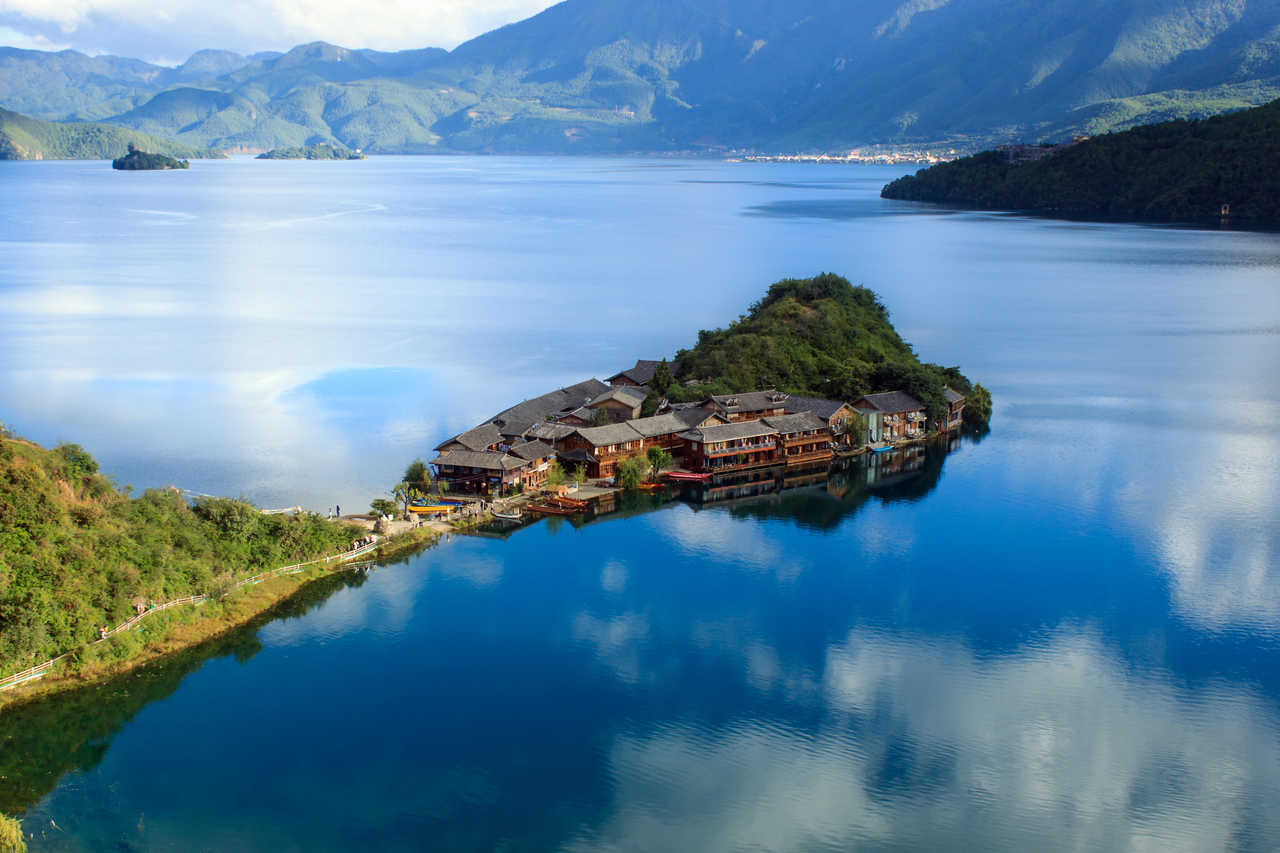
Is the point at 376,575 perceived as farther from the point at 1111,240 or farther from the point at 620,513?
the point at 1111,240

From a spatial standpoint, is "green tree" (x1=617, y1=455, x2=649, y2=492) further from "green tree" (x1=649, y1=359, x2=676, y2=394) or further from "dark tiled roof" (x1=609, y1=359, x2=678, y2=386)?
"dark tiled roof" (x1=609, y1=359, x2=678, y2=386)

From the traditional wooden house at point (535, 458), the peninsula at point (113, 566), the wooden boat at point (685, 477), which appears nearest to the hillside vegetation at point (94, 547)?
the peninsula at point (113, 566)

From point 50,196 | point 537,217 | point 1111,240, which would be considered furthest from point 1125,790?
point 50,196

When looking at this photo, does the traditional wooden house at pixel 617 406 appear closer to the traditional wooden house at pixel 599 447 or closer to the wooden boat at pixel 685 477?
the traditional wooden house at pixel 599 447

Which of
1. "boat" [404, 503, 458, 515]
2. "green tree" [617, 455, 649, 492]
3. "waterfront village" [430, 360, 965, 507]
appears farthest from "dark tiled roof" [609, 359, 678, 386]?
"boat" [404, 503, 458, 515]

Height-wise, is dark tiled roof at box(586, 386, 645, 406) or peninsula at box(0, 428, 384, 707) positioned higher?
dark tiled roof at box(586, 386, 645, 406)
